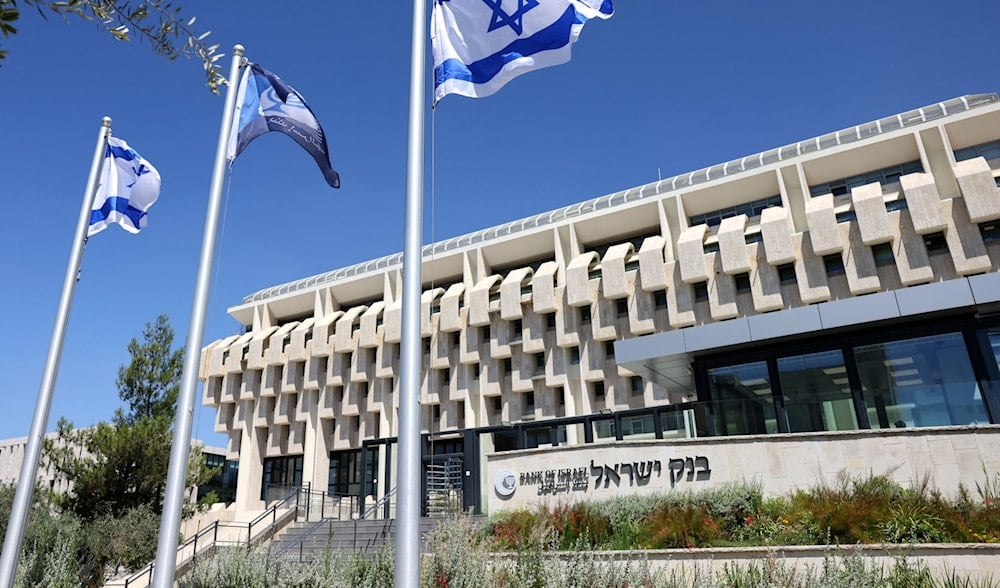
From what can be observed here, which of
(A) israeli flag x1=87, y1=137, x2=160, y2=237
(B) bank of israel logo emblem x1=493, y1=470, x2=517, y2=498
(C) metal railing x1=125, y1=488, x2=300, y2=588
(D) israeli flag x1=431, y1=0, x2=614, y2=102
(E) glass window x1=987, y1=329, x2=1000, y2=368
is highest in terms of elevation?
(A) israeli flag x1=87, y1=137, x2=160, y2=237

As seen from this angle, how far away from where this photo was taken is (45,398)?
1088 cm

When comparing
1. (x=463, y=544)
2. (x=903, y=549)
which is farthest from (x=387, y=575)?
(x=903, y=549)

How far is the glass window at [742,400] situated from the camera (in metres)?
15.8

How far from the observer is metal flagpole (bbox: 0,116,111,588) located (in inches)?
376

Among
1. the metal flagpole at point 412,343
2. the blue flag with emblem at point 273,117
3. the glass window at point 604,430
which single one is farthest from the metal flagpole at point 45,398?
the glass window at point 604,430

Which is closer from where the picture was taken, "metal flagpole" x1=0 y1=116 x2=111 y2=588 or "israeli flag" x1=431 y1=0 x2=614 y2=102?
"israeli flag" x1=431 y1=0 x2=614 y2=102

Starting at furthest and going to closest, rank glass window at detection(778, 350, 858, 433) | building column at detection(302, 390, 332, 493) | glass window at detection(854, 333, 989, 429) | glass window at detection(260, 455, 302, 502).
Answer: glass window at detection(260, 455, 302, 502) → building column at detection(302, 390, 332, 493) → glass window at detection(778, 350, 858, 433) → glass window at detection(854, 333, 989, 429)

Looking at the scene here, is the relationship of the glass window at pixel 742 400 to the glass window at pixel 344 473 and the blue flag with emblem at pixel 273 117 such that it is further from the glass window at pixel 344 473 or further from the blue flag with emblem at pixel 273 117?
the glass window at pixel 344 473

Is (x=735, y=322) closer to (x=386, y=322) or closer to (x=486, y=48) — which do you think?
(x=486, y=48)

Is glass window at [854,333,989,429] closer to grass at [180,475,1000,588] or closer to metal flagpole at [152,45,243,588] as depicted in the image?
grass at [180,475,1000,588]

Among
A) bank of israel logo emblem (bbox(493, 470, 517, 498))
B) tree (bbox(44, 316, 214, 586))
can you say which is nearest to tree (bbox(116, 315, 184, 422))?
tree (bbox(44, 316, 214, 586))

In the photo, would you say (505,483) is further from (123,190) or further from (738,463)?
(123,190)

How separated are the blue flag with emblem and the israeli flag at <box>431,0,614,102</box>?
356 centimetres

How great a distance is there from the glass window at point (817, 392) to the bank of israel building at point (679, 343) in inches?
2.2
